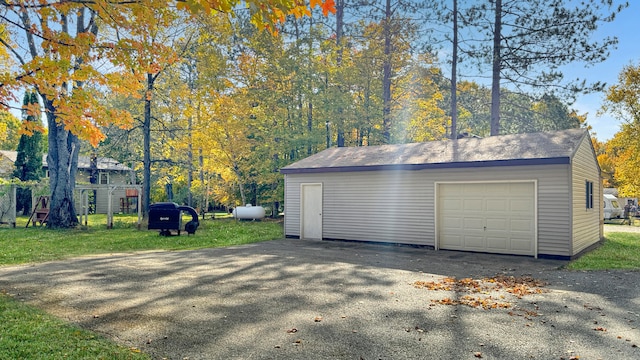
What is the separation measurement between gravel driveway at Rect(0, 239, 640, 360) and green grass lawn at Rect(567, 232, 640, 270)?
59 centimetres

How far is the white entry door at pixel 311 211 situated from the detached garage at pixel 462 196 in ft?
0.11

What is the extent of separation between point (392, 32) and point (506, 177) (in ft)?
47.3

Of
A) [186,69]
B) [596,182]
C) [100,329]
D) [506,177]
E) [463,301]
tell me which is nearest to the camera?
[100,329]

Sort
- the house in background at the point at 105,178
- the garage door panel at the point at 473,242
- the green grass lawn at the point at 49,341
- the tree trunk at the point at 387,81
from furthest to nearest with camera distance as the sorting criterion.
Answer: the house in background at the point at 105,178 → the tree trunk at the point at 387,81 → the garage door panel at the point at 473,242 → the green grass lawn at the point at 49,341

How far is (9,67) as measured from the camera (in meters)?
17.4

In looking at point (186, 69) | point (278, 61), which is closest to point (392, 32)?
point (278, 61)

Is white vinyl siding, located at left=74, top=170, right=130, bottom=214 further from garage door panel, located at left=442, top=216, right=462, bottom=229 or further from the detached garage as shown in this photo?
garage door panel, located at left=442, top=216, right=462, bottom=229

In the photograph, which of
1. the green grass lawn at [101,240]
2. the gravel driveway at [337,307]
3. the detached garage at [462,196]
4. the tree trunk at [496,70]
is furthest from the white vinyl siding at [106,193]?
the tree trunk at [496,70]

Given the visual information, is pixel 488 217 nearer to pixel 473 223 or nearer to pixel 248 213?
pixel 473 223

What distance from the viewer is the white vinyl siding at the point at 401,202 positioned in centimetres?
955

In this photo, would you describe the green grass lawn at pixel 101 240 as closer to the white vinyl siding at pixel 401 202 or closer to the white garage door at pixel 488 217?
the white vinyl siding at pixel 401 202

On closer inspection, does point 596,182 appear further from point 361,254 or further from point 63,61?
point 63,61

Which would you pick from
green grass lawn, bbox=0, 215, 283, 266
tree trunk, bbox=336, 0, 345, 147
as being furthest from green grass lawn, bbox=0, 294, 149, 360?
tree trunk, bbox=336, 0, 345, 147

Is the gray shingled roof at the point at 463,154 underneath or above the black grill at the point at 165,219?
above
